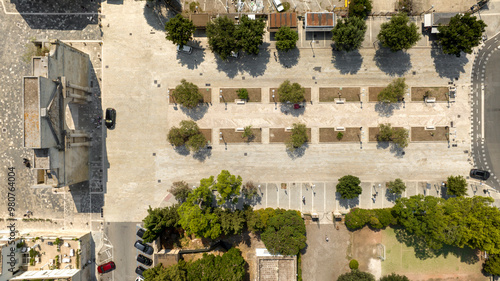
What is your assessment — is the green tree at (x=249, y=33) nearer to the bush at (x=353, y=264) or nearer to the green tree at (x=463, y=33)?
the green tree at (x=463, y=33)

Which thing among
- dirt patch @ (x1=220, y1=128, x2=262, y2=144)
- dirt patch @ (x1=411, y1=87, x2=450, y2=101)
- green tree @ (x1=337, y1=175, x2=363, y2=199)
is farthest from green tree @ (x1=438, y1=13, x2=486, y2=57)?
dirt patch @ (x1=220, y1=128, x2=262, y2=144)

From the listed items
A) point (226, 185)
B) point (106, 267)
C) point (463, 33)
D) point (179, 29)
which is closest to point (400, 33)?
point (463, 33)

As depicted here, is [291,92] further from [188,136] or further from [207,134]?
[188,136]

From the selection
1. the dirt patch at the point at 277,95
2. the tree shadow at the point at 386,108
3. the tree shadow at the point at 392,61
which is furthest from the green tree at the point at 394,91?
the dirt patch at the point at 277,95

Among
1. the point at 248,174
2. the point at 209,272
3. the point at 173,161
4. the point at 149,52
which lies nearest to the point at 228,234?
the point at 209,272

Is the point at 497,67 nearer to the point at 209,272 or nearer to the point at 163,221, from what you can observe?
the point at 209,272
